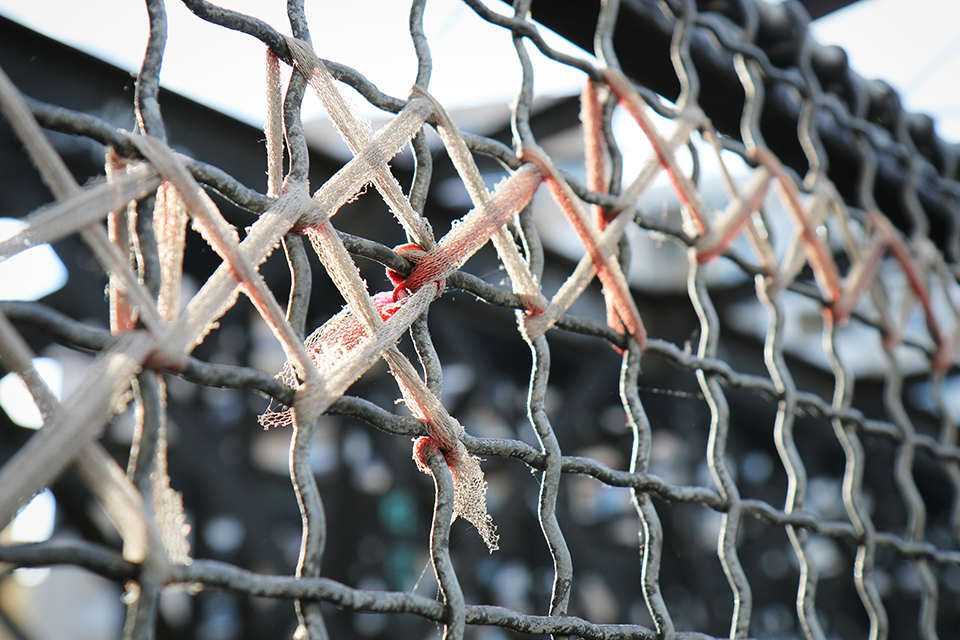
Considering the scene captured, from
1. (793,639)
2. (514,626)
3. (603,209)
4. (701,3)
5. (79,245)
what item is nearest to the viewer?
(514,626)

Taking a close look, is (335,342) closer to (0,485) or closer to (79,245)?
(0,485)

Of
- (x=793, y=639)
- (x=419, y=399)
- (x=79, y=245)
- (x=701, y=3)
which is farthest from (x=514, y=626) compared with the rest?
(x=793, y=639)

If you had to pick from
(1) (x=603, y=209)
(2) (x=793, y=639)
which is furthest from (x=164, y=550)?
(2) (x=793, y=639)

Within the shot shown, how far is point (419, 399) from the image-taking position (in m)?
0.29

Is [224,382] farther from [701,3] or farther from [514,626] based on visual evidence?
[701,3]

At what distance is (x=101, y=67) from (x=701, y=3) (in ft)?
2.33

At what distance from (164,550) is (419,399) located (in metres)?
0.11

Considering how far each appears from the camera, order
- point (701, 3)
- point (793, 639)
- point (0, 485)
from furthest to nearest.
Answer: point (793, 639) → point (701, 3) → point (0, 485)

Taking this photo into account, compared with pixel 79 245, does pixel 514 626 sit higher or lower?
lower

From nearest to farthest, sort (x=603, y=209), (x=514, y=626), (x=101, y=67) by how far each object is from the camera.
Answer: (x=514, y=626) < (x=603, y=209) < (x=101, y=67)

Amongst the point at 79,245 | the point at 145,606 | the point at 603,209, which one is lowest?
the point at 145,606

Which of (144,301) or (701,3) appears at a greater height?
(701,3)

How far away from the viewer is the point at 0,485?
0.19m

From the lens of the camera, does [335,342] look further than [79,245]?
No
